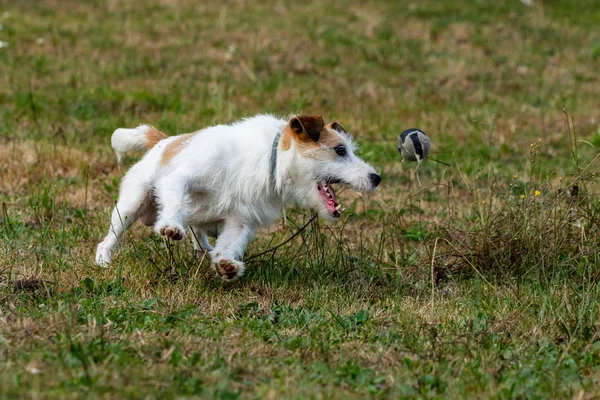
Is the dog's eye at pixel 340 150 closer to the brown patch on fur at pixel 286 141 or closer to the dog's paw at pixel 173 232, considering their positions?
the brown patch on fur at pixel 286 141

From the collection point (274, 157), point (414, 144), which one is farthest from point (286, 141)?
point (414, 144)

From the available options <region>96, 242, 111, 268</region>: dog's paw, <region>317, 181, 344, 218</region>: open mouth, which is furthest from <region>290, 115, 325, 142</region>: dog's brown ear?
<region>96, 242, 111, 268</region>: dog's paw

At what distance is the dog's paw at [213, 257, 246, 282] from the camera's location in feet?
16.2

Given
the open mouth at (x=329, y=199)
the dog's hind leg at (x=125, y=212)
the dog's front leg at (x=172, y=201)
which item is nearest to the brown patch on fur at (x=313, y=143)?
the open mouth at (x=329, y=199)

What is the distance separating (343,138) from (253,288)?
1133 mm

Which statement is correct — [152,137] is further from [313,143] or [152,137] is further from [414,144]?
Result: [414,144]

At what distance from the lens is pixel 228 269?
4949 mm

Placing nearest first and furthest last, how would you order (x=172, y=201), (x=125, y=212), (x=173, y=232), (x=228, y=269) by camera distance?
(x=173, y=232) → (x=228, y=269) → (x=172, y=201) → (x=125, y=212)

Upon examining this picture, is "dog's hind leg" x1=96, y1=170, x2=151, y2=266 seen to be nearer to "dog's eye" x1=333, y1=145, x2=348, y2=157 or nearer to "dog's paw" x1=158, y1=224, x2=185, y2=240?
"dog's paw" x1=158, y1=224, x2=185, y2=240

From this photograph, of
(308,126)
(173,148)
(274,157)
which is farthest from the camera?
(173,148)

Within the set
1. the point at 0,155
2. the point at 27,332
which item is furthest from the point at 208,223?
the point at 0,155

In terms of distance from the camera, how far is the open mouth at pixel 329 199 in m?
5.34

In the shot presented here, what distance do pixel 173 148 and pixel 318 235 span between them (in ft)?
4.14

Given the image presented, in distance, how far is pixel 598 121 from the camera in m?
10.6
